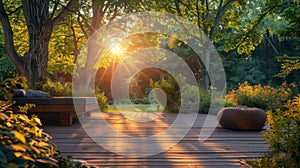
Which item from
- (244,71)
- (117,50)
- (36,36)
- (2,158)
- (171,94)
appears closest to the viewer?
(2,158)

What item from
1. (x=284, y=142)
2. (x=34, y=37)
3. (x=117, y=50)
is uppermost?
(x=117, y=50)

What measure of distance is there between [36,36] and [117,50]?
10756 mm

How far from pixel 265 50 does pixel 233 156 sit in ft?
90.6

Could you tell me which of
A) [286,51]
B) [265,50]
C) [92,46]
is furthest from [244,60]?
[92,46]

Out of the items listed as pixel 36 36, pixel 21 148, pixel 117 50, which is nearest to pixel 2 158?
pixel 21 148

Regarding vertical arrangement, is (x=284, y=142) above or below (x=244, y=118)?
above

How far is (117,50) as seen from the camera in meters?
20.4

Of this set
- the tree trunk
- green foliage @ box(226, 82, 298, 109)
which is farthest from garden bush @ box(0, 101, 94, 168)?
green foliage @ box(226, 82, 298, 109)

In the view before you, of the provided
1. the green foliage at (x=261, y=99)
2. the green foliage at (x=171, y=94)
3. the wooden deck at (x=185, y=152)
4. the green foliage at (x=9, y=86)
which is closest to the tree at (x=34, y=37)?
the green foliage at (x=171, y=94)

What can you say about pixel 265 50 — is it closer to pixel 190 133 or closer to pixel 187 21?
pixel 187 21

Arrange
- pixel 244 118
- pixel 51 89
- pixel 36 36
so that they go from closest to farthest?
1. pixel 244 118
2. pixel 51 89
3. pixel 36 36

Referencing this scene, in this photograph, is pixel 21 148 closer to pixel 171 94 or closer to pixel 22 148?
pixel 22 148

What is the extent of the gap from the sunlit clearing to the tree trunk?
30.8ft

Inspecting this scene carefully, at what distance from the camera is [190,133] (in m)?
5.62
